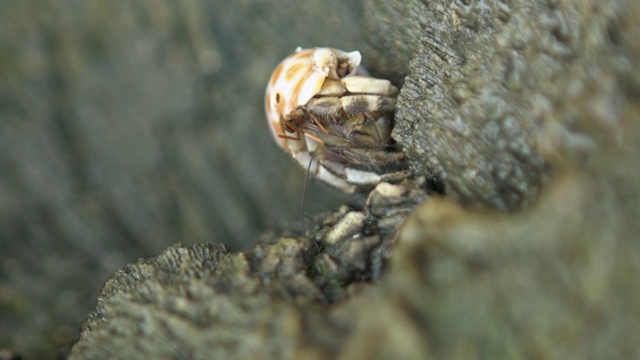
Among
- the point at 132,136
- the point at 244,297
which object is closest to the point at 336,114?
the point at 132,136

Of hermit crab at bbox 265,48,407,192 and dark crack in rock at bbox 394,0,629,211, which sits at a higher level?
dark crack in rock at bbox 394,0,629,211

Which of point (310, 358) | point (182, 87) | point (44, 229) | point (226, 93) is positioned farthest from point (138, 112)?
point (310, 358)

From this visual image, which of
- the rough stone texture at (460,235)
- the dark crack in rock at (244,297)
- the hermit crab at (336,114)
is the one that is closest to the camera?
the rough stone texture at (460,235)

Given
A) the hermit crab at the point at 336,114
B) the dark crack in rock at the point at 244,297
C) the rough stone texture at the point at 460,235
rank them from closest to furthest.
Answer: the rough stone texture at the point at 460,235
the dark crack in rock at the point at 244,297
the hermit crab at the point at 336,114

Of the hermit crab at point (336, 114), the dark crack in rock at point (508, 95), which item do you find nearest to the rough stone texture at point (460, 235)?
the dark crack in rock at point (508, 95)

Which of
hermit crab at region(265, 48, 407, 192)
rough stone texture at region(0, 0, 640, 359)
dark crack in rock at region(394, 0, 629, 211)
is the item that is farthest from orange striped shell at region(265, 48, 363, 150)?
dark crack in rock at region(394, 0, 629, 211)

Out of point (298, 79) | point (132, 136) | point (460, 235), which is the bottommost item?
point (132, 136)

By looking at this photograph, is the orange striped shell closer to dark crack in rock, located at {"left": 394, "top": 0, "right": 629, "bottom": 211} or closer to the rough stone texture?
the rough stone texture

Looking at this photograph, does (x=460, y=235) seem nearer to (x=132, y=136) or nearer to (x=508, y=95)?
(x=508, y=95)

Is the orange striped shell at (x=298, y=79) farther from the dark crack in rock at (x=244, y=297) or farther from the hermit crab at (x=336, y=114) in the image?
the dark crack in rock at (x=244, y=297)
